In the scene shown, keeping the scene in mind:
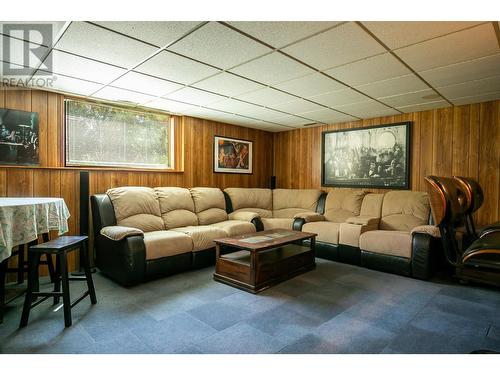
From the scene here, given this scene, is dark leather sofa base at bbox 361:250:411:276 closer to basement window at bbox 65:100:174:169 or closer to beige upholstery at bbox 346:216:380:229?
beige upholstery at bbox 346:216:380:229

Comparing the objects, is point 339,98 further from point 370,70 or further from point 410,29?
point 410,29

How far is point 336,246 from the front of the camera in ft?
13.1

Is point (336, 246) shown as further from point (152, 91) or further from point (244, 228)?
point (152, 91)

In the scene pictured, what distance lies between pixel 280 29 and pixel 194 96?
1.88 m

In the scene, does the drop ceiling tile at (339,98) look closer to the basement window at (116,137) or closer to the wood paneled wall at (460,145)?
the wood paneled wall at (460,145)

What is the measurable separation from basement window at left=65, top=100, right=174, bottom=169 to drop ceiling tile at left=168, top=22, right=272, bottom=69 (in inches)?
84.1

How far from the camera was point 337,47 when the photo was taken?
2285mm

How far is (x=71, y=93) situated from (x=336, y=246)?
4019 mm

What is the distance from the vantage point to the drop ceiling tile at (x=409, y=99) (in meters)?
3.46

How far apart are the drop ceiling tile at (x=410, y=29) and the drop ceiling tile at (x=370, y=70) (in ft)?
0.92

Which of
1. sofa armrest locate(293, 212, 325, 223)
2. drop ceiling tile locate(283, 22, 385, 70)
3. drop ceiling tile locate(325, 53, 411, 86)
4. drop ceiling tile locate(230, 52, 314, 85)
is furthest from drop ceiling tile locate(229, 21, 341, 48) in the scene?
sofa armrest locate(293, 212, 325, 223)

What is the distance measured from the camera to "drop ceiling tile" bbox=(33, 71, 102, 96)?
9.83 ft
